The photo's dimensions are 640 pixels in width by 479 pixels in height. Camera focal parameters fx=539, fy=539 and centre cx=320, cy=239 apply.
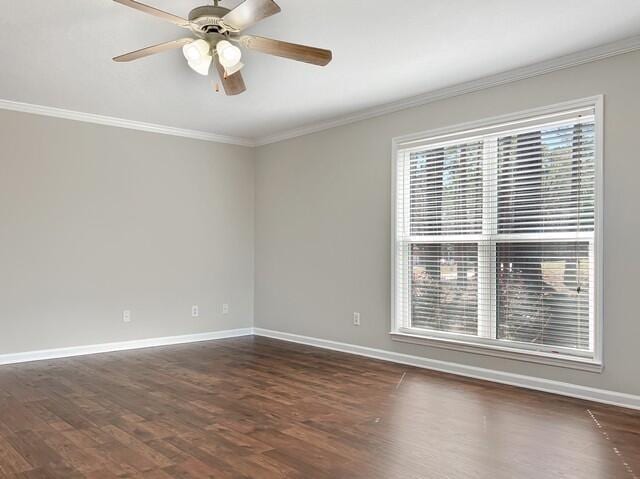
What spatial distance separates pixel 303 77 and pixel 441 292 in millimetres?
2209

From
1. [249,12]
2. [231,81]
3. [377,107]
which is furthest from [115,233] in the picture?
[249,12]

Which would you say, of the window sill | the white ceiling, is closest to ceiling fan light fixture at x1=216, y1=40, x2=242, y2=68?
the white ceiling

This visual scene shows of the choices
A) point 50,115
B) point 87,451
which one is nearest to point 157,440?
point 87,451

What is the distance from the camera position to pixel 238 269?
6758 mm

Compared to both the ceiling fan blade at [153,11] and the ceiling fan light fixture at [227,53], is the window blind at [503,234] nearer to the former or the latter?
the ceiling fan light fixture at [227,53]

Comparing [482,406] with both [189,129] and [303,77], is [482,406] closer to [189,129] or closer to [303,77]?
[303,77]

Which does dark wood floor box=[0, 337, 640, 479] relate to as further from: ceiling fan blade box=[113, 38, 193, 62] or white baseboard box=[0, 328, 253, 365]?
ceiling fan blade box=[113, 38, 193, 62]

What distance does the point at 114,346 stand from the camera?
5695 millimetres

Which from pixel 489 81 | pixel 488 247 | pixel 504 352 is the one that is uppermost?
pixel 489 81

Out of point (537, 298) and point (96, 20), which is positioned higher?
point (96, 20)

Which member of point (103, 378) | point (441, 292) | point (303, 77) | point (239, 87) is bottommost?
point (103, 378)

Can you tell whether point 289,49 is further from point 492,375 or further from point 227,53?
point 492,375

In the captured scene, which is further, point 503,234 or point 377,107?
point 377,107

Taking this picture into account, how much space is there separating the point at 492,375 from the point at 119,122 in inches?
175
